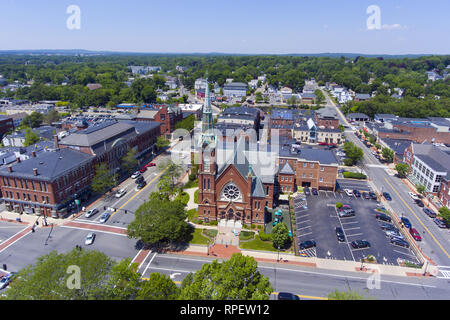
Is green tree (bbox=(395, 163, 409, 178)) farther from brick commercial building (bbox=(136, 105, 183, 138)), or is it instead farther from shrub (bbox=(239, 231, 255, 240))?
brick commercial building (bbox=(136, 105, 183, 138))

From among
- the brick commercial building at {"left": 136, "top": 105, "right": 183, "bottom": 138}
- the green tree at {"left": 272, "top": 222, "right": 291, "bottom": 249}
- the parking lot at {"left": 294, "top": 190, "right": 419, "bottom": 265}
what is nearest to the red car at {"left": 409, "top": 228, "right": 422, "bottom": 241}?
the parking lot at {"left": 294, "top": 190, "right": 419, "bottom": 265}

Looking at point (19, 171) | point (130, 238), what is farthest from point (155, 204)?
point (19, 171)

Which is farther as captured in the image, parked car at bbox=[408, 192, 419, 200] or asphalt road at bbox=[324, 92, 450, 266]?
parked car at bbox=[408, 192, 419, 200]

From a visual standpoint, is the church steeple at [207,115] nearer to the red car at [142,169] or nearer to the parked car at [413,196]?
the red car at [142,169]

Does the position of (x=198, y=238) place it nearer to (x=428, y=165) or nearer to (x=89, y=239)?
(x=89, y=239)

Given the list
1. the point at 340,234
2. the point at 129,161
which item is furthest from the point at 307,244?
the point at 129,161
